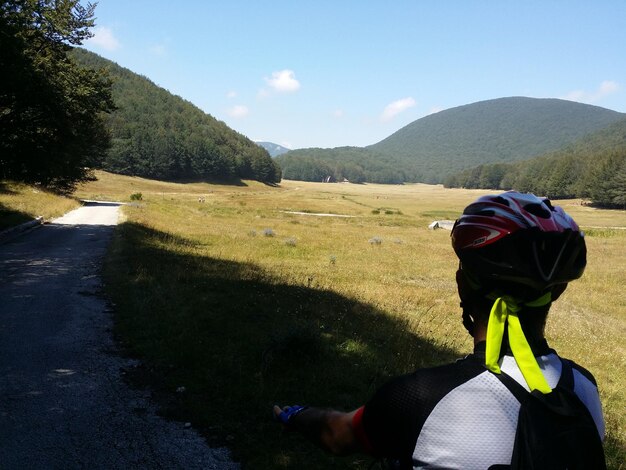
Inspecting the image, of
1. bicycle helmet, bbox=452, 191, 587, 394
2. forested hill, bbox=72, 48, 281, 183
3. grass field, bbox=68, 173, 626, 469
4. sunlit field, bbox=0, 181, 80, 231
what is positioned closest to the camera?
bicycle helmet, bbox=452, 191, 587, 394

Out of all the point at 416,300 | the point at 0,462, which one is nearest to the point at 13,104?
the point at 416,300

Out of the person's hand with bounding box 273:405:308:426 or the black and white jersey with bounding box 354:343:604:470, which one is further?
the person's hand with bounding box 273:405:308:426

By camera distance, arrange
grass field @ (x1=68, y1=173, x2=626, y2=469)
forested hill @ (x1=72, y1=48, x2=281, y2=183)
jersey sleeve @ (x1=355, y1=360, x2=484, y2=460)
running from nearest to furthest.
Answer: jersey sleeve @ (x1=355, y1=360, x2=484, y2=460), grass field @ (x1=68, y1=173, x2=626, y2=469), forested hill @ (x1=72, y1=48, x2=281, y2=183)

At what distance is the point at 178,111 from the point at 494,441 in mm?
198383

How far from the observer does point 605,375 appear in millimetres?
9391

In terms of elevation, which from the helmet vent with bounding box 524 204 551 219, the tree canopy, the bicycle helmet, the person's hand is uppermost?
the tree canopy

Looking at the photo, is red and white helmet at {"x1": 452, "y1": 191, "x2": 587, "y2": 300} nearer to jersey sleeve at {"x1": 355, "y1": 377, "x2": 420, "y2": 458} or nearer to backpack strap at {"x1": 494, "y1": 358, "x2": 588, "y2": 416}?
backpack strap at {"x1": 494, "y1": 358, "x2": 588, "y2": 416}

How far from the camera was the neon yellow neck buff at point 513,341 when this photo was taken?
1680mm

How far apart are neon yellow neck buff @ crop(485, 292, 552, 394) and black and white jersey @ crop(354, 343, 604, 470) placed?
4 centimetres

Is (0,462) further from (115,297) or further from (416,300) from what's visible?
(416,300)

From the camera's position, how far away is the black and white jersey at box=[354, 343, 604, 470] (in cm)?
161

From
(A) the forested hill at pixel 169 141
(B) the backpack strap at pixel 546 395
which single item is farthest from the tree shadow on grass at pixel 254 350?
(A) the forested hill at pixel 169 141

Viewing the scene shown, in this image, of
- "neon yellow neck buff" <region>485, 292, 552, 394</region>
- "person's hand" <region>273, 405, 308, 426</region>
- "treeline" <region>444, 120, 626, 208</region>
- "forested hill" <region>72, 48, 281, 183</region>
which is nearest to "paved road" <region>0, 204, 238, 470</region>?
"person's hand" <region>273, 405, 308, 426</region>

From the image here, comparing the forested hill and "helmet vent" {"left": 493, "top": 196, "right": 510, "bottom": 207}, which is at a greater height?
the forested hill
